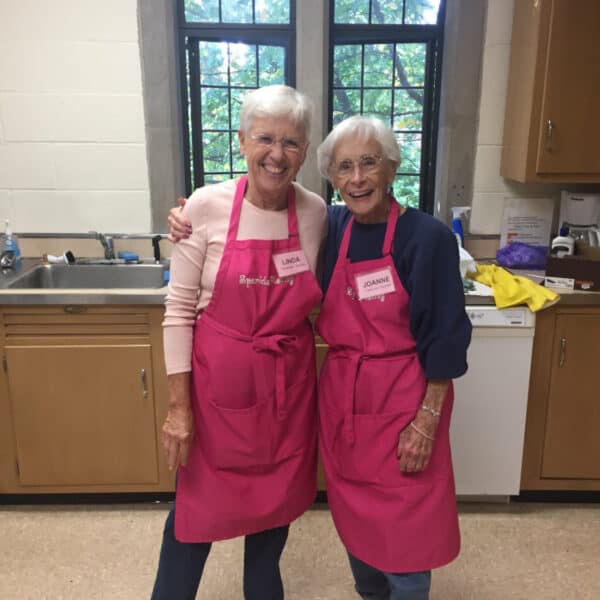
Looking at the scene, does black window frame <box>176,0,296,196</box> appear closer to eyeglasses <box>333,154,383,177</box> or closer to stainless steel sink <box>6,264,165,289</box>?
stainless steel sink <box>6,264,165,289</box>

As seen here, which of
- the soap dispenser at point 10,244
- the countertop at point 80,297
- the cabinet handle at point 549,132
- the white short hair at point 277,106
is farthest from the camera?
the soap dispenser at point 10,244

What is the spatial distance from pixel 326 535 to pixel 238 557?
1.09ft

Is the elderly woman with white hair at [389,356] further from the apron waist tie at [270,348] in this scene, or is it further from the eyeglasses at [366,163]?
the apron waist tie at [270,348]

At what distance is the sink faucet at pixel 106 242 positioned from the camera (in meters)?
2.56

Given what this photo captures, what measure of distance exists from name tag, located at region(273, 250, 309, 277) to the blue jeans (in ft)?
2.53

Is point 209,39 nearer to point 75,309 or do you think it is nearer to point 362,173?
point 75,309

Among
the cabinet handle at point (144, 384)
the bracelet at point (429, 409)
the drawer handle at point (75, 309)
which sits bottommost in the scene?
the cabinet handle at point (144, 384)

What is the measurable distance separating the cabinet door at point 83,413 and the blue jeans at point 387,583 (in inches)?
36.5

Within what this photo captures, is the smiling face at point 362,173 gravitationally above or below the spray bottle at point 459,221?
above

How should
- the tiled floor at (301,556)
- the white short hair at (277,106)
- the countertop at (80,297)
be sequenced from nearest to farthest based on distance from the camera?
1. the white short hair at (277,106)
2. the tiled floor at (301,556)
3. the countertop at (80,297)

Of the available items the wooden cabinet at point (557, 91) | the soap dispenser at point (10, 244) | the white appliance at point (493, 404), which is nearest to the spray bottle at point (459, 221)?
the wooden cabinet at point (557, 91)

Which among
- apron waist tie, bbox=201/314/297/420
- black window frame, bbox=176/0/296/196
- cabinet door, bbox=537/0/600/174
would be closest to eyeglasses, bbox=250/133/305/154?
apron waist tie, bbox=201/314/297/420

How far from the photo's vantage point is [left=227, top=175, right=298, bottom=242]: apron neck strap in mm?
1367

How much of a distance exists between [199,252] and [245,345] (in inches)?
9.5
